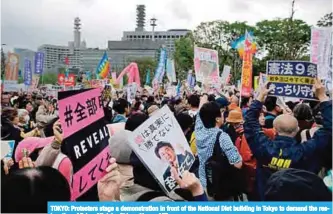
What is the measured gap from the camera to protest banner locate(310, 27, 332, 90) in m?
4.43

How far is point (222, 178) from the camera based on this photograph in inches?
166

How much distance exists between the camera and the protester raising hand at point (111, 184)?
2.82 meters

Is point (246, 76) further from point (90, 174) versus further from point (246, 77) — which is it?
point (90, 174)

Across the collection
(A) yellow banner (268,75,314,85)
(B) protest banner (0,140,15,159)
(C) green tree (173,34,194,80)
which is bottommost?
(B) protest banner (0,140,15,159)

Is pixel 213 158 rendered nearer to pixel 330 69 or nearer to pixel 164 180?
pixel 330 69

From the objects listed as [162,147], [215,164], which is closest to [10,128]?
[215,164]

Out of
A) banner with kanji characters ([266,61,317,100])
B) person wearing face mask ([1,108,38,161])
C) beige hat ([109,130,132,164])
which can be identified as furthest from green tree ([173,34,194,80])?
beige hat ([109,130,132,164])

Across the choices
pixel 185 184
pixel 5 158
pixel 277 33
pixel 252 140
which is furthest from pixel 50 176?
pixel 277 33

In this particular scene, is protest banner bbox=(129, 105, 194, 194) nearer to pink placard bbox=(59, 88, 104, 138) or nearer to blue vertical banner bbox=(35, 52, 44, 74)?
pink placard bbox=(59, 88, 104, 138)

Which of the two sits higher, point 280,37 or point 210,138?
point 280,37

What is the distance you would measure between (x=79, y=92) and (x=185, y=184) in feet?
3.35

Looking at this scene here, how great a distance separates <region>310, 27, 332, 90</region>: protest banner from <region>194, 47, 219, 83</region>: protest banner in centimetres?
444

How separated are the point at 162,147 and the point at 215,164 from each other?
145 centimetres

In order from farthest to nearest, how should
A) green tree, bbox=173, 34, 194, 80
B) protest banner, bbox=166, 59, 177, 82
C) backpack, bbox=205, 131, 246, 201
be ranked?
1. green tree, bbox=173, 34, 194, 80
2. protest banner, bbox=166, 59, 177, 82
3. backpack, bbox=205, 131, 246, 201
